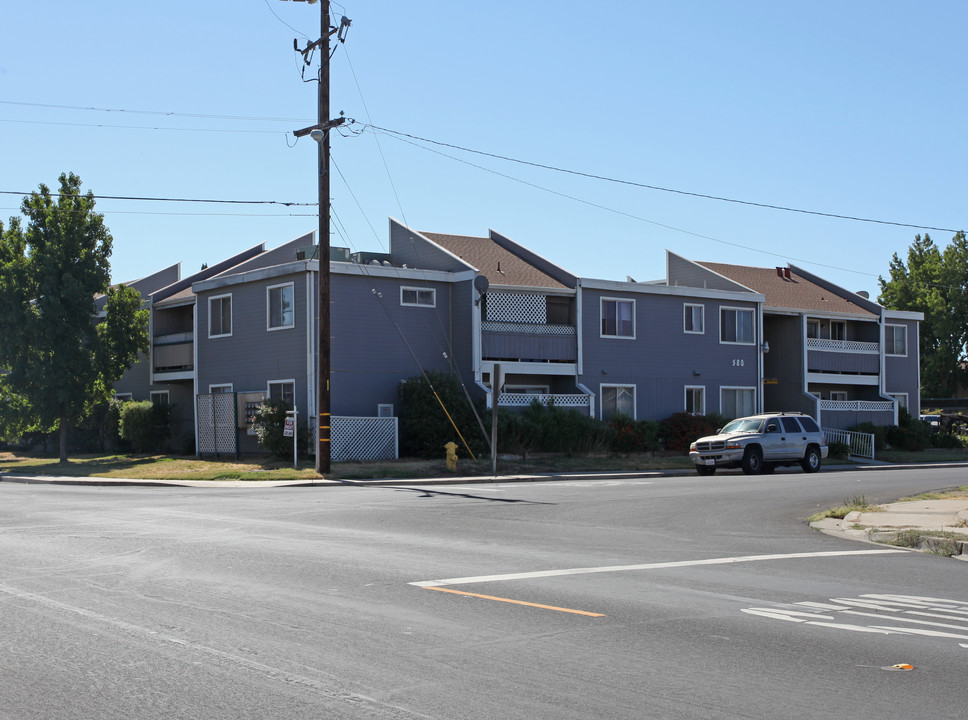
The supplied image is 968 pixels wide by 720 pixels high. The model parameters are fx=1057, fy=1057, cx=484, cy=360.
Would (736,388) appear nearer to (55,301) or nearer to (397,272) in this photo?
(397,272)

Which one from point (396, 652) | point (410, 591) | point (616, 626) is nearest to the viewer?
point (396, 652)

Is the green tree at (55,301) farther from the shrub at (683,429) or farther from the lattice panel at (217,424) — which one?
the shrub at (683,429)

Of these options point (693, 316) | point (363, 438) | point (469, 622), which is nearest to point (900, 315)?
point (693, 316)

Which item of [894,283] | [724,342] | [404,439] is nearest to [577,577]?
[404,439]

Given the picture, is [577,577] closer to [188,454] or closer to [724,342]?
[188,454]

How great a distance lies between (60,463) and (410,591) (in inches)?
1229

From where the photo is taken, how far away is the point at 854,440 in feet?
142

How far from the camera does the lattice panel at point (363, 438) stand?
3272 cm

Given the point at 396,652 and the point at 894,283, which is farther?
the point at 894,283

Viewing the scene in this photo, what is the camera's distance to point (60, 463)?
37.2 meters

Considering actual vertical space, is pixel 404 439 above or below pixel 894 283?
below

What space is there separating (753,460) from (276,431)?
1448 centimetres

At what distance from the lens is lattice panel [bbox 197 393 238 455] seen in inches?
1428

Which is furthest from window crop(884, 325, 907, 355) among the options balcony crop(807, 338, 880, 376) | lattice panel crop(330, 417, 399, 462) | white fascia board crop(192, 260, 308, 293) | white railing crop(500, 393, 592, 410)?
white fascia board crop(192, 260, 308, 293)
